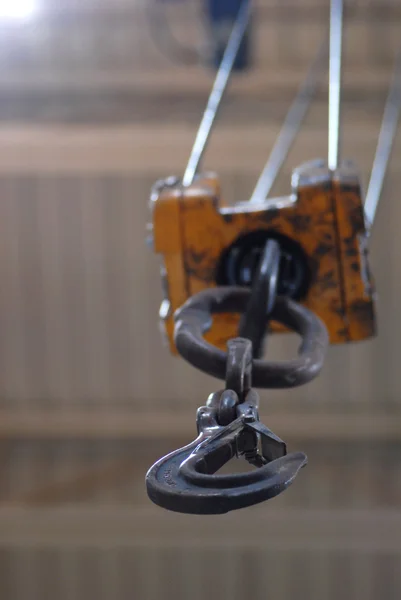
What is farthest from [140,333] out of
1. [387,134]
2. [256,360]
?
[256,360]

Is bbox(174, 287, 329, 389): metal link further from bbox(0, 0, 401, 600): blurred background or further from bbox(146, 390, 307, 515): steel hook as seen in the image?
bbox(0, 0, 401, 600): blurred background

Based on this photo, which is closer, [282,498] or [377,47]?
[282,498]

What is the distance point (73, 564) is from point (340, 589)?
64 cm

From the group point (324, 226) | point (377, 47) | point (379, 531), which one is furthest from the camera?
point (377, 47)

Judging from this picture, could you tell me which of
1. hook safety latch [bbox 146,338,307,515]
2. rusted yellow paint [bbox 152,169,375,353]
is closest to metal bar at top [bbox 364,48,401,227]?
rusted yellow paint [bbox 152,169,375,353]

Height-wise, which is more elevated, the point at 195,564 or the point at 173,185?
the point at 173,185

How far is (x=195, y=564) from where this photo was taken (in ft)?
6.45

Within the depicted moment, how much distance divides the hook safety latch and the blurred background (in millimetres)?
1665

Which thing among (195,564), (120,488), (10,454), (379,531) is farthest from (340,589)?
(10,454)

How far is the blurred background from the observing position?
6.40 feet

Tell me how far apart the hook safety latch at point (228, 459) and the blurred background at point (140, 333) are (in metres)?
1.67

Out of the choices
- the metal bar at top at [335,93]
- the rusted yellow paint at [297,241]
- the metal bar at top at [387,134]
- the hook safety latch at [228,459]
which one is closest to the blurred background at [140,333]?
the metal bar at top at [387,134]

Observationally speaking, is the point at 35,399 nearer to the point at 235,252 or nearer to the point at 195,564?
the point at 195,564

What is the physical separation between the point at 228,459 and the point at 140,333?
5.88 feet
